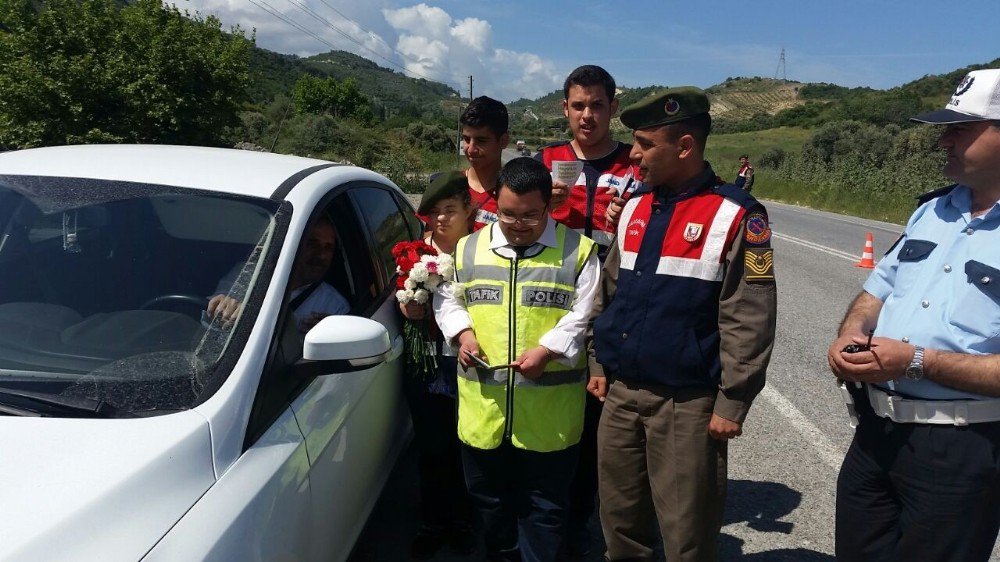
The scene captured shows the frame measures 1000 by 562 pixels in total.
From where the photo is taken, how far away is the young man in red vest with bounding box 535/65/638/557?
299 centimetres

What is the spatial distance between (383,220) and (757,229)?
1913mm

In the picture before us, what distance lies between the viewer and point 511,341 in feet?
7.91

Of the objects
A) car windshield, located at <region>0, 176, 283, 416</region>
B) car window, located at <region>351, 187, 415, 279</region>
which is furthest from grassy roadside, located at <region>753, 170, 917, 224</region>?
car windshield, located at <region>0, 176, 283, 416</region>

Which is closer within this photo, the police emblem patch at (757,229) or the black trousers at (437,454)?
the police emblem patch at (757,229)

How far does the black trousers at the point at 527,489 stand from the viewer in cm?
247

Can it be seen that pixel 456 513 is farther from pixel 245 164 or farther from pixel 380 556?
pixel 245 164

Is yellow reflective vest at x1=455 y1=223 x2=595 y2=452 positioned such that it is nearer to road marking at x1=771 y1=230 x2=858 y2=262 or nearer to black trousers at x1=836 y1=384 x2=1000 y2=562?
black trousers at x1=836 y1=384 x2=1000 y2=562

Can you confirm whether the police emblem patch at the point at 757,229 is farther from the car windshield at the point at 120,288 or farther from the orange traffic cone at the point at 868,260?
the orange traffic cone at the point at 868,260

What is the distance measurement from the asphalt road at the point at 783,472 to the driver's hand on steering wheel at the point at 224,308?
1414 millimetres

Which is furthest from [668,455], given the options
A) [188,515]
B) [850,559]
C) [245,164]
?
[245,164]

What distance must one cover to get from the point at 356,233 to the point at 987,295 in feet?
7.46

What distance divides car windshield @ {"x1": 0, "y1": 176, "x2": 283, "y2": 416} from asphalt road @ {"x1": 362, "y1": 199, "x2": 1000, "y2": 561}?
1.45 meters

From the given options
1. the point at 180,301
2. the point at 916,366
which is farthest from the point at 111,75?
the point at 916,366

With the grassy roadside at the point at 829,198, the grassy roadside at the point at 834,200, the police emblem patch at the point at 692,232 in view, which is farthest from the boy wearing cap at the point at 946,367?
the grassy roadside at the point at 829,198
